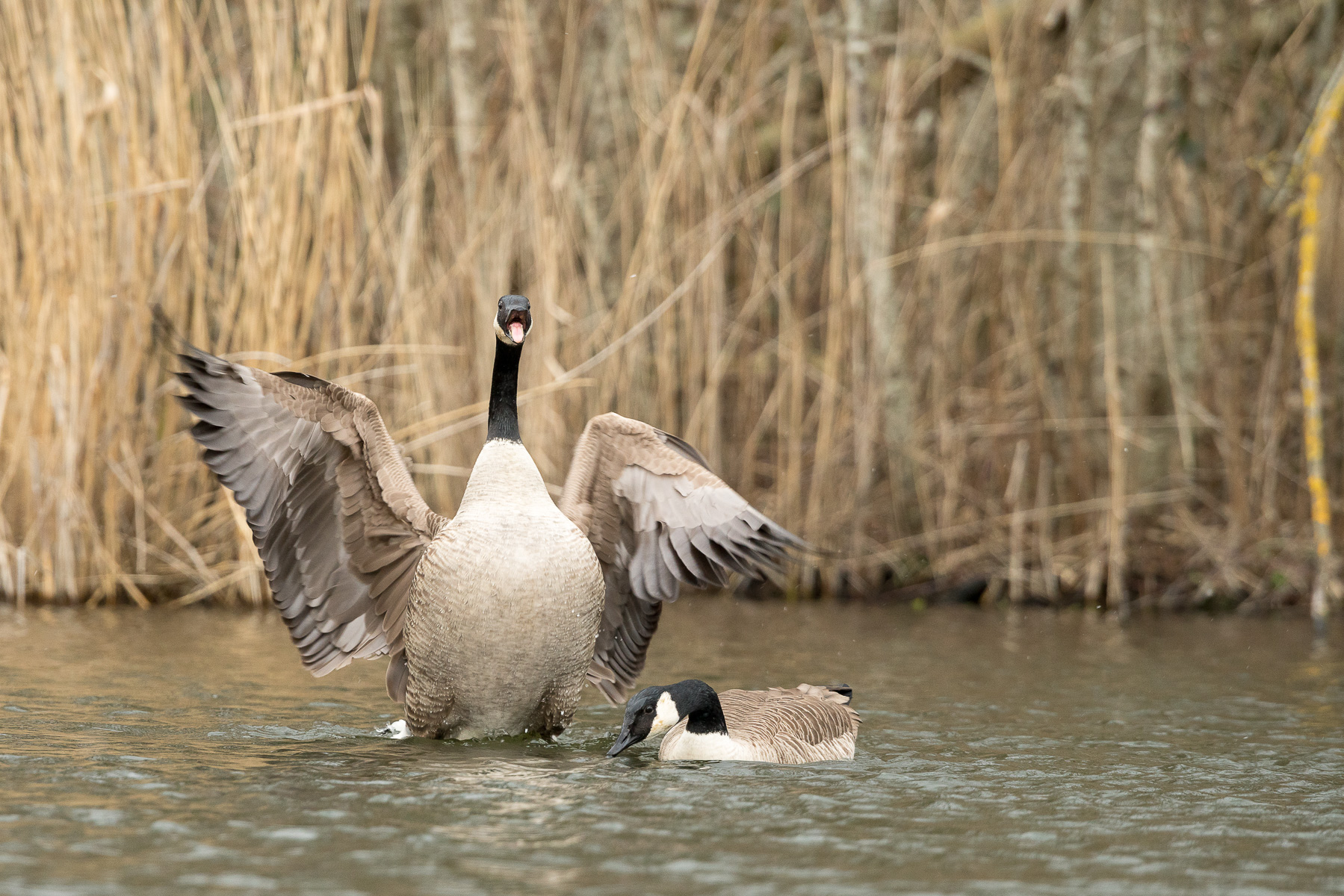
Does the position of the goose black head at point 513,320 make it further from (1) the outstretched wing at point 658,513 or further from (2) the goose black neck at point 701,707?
(2) the goose black neck at point 701,707

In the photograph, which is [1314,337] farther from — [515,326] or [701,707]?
[515,326]

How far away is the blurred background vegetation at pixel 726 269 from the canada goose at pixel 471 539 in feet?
8.77

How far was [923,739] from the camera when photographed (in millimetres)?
6816

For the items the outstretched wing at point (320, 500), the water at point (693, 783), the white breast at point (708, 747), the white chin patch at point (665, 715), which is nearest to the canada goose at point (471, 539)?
the outstretched wing at point (320, 500)

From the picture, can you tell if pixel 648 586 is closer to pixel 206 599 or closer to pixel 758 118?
pixel 206 599

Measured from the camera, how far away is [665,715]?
640 cm

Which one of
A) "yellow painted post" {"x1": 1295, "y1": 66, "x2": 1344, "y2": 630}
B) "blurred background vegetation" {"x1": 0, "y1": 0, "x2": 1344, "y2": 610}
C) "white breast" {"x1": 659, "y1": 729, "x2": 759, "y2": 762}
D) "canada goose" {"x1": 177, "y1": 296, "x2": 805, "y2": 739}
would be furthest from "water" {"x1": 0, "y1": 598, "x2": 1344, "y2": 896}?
"blurred background vegetation" {"x1": 0, "y1": 0, "x2": 1344, "y2": 610}

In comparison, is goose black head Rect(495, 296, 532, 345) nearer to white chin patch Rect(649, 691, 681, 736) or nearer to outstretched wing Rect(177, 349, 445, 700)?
outstretched wing Rect(177, 349, 445, 700)

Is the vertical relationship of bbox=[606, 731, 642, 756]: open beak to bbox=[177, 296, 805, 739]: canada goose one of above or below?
below

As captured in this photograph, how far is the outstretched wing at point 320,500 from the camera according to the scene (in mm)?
6559

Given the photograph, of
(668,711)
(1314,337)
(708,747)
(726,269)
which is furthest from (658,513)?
(726,269)

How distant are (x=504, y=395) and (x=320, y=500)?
0.94 meters

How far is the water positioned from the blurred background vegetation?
5.62 ft

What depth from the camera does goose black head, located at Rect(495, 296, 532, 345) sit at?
260 inches
